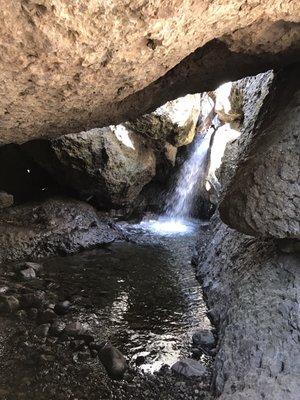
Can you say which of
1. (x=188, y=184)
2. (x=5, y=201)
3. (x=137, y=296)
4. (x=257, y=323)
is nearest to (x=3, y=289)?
(x=137, y=296)

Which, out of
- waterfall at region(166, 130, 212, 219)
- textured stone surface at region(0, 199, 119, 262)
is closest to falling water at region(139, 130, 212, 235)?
waterfall at region(166, 130, 212, 219)

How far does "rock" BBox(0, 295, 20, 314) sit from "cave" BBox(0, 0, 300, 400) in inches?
1.2

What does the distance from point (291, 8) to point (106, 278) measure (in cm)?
524

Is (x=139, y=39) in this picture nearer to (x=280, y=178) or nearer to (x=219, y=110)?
(x=280, y=178)

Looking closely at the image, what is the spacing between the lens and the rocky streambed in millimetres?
3914

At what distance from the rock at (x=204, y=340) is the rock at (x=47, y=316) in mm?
1975

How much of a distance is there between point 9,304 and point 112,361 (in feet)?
6.56

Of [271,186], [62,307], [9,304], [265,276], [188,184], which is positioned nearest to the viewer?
[271,186]

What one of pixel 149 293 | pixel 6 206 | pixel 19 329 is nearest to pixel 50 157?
pixel 6 206

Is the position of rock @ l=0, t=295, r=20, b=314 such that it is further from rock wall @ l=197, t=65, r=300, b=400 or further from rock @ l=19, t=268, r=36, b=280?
rock wall @ l=197, t=65, r=300, b=400

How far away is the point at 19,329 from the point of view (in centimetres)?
479

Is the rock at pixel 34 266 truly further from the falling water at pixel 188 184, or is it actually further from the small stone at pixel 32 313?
the falling water at pixel 188 184

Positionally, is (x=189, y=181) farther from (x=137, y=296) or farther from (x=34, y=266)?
(x=137, y=296)

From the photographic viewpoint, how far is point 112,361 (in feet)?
13.8
